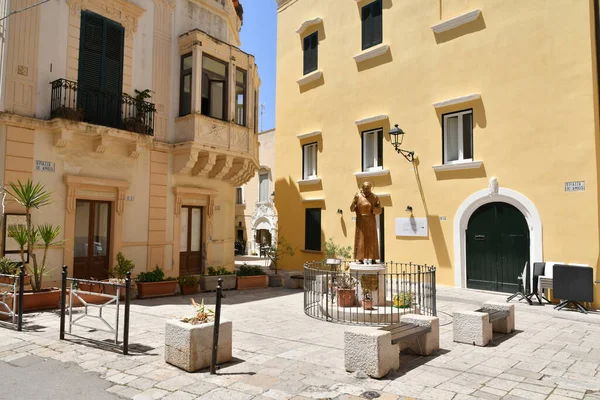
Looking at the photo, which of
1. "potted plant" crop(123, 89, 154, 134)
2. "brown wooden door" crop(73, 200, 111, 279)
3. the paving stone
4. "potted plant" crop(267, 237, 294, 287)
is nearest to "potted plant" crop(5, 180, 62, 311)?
"brown wooden door" crop(73, 200, 111, 279)

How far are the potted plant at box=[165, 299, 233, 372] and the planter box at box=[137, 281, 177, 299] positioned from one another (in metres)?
6.14

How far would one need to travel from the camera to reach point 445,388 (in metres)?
5.18

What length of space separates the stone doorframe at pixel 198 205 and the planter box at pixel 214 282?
4.40 ft

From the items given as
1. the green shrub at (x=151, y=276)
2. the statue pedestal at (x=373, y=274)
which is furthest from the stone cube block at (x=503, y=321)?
the green shrub at (x=151, y=276)

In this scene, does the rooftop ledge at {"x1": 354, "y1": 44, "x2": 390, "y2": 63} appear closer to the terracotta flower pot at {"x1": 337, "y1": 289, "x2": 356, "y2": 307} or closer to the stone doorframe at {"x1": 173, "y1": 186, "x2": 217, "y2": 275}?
the stone doorframe at {"x1": 173, "y1": 186, "x2": 217, "y2": 275}

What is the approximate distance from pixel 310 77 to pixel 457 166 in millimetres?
7739

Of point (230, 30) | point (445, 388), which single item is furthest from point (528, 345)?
point (230, 30)

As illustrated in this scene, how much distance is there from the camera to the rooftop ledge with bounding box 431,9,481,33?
43.4ft

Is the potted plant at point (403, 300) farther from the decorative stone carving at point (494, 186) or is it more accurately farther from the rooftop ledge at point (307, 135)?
the rooftop ledge at point (307, 135)

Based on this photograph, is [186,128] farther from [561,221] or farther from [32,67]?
[561,221]

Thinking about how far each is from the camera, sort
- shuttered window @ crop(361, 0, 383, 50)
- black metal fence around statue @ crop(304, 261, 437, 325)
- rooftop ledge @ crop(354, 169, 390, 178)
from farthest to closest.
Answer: shuttered window @ crop(361, 0, 383, 50) < rooftop ledge @ crop(354, 169, 390, 178) < black metal fence around statue @ crop(304, 261, 437, 325)

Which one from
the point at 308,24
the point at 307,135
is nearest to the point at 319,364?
the point at 307,135

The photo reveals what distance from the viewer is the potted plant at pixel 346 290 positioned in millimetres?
9297

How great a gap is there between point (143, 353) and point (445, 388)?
14.1 feet
